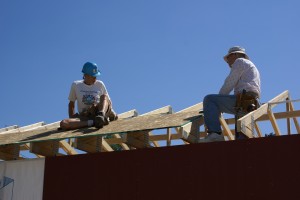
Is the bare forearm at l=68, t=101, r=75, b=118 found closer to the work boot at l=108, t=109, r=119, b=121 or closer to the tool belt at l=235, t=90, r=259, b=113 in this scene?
the work boot at l=108, t=109, r=119, b=121

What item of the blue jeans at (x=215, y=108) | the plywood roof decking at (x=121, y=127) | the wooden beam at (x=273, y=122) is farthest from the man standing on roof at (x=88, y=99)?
the wooden beam at (x=273, y=122)

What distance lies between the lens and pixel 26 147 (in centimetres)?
1041

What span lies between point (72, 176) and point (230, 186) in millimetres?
2563

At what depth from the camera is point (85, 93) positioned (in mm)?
8859

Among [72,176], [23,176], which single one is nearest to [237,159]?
[72,176]

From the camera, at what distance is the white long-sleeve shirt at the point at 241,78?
7484 mm

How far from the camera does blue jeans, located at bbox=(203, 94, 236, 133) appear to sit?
714cm

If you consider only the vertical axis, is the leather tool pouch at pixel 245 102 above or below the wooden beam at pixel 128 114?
below

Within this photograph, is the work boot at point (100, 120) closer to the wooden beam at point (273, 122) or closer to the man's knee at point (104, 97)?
the man's knee at point (104, 97)

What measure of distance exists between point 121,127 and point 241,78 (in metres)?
1.90

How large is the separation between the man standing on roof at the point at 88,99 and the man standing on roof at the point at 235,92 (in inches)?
75.3

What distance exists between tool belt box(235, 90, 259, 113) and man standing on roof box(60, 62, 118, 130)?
85.1 inches

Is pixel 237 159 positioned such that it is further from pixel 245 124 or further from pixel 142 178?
pixel 142 178

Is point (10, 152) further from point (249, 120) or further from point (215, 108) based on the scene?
point (249, 120)
